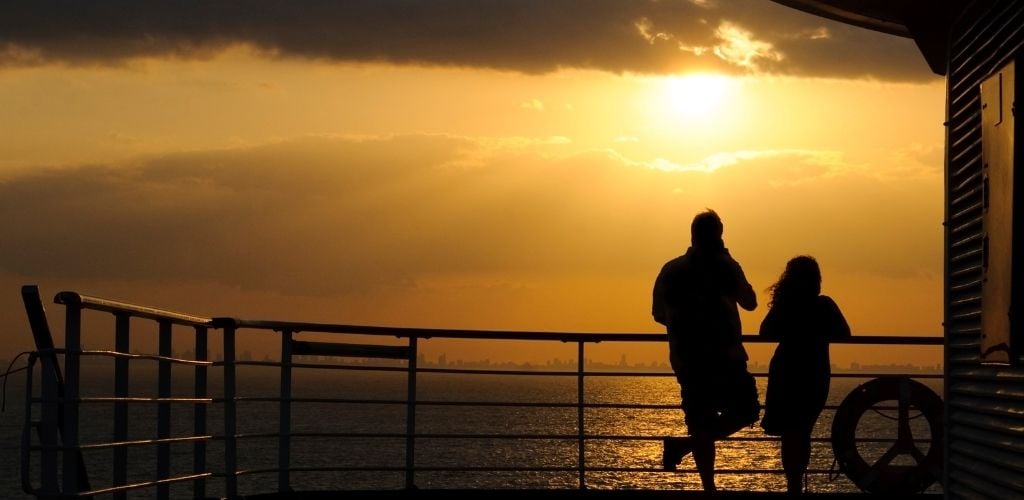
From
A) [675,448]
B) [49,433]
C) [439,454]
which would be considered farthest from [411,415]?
[439,454]

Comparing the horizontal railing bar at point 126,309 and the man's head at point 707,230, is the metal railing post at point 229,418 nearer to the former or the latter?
the horizontal railing bar at point 126,309

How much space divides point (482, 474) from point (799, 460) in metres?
74.1

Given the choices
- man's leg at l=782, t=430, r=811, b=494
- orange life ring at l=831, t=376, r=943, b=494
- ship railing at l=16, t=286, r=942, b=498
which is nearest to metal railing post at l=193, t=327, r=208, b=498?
ship railing at l=16, t=286, r=942, b=498

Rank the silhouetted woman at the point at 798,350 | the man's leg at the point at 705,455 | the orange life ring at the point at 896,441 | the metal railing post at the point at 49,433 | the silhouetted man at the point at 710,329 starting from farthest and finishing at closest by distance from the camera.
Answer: the orange life ring at the point at 896,441, the silhouetted woman at the point at 798,350, the man's leg at the point at 705,455, the silhouetted man at the point at 710,329, the metal railing post at the point at 49,433

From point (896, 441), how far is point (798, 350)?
109 centimetres

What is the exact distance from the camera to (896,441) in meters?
8.61

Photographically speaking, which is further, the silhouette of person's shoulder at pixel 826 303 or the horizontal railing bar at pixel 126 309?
the silhouette of person's shoulder at pixel 826 303

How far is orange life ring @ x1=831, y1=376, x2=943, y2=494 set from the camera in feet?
27.9

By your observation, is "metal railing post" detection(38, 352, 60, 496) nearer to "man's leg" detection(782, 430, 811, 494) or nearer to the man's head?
the man's head

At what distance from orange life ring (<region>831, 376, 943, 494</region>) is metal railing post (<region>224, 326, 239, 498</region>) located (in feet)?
11.8

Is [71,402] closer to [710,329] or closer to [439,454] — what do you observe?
[710,329]

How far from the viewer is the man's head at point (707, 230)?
7.57 metres

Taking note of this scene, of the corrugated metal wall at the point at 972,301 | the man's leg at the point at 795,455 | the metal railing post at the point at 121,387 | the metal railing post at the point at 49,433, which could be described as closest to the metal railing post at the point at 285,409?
the metal railing post at the point at 121,387

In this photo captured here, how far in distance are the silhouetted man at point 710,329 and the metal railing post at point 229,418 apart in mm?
2375
